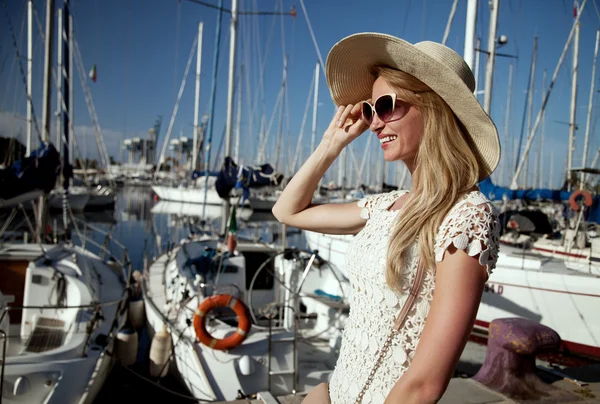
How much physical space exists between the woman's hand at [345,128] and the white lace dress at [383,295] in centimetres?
40

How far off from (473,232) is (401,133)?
15.6 inches

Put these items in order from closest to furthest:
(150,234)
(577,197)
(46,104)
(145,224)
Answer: (46,104), (577,197), (150,234), (145,224)

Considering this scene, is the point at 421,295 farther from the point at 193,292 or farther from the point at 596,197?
the point at 596,197

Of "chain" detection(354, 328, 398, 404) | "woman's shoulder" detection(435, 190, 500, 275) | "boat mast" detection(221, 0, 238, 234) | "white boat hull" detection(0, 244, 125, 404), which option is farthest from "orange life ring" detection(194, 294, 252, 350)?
"boat mast" detection(221, 0, 238, 234)

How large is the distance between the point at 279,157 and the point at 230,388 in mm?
30097

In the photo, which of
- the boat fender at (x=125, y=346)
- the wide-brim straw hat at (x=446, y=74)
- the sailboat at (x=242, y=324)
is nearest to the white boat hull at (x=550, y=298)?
the sailboat at (x=242, y=324)

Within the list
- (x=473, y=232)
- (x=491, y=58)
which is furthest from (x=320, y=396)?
(x=491, y=58)

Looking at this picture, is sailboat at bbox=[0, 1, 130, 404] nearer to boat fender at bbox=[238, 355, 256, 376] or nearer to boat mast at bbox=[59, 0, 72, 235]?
boat fender at bbox=[238, 355, 256, 376]

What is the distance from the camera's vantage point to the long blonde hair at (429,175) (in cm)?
112

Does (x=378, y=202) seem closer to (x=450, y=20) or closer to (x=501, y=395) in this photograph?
(x=501, y=395)

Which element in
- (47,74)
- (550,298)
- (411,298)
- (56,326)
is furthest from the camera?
(47,74)

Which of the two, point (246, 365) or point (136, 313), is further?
point (136, 313)

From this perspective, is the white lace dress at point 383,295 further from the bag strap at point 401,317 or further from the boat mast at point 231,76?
the boat mast at point 231,76

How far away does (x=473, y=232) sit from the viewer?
103cm
